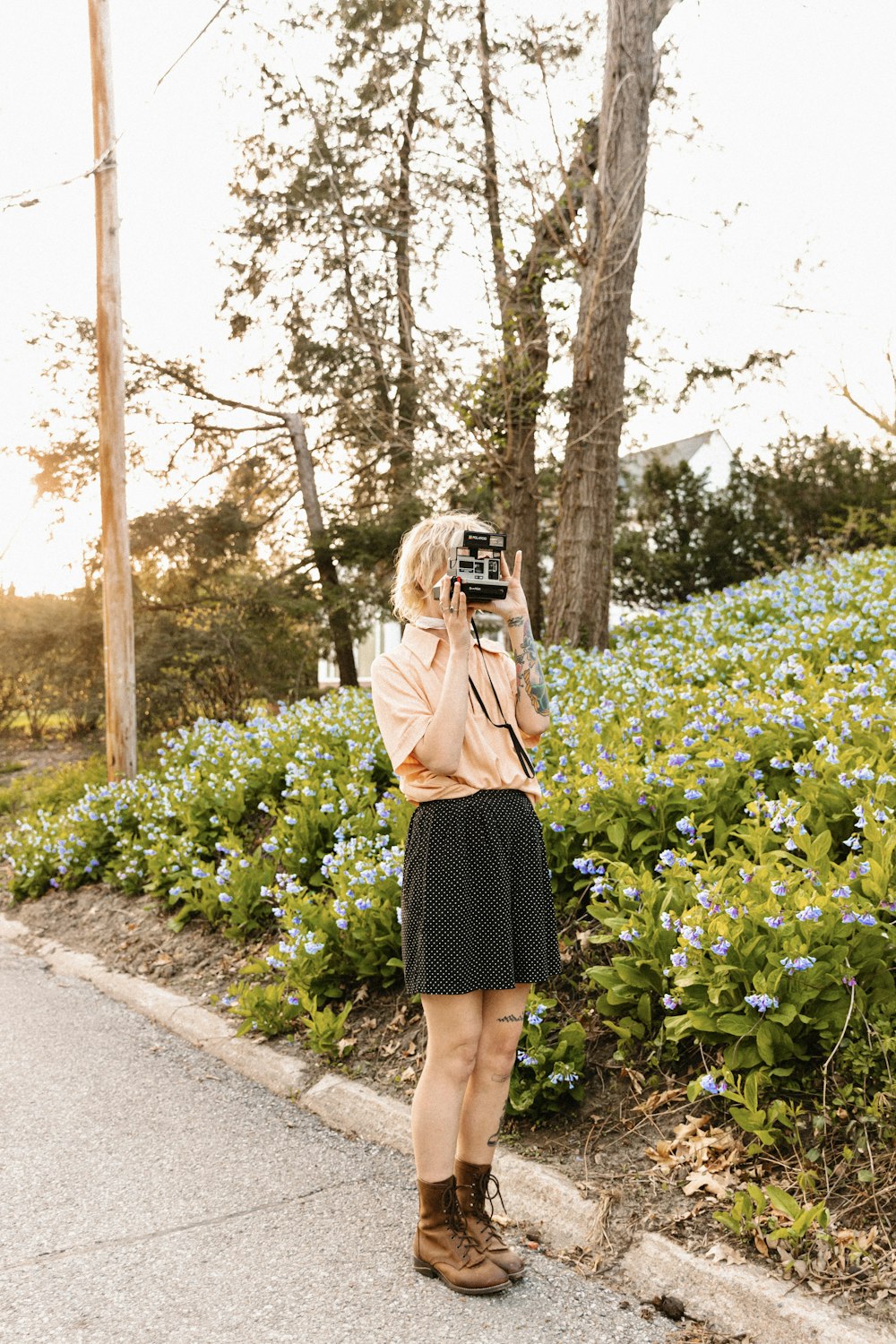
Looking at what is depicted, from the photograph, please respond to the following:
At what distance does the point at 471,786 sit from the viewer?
2824 millimetres

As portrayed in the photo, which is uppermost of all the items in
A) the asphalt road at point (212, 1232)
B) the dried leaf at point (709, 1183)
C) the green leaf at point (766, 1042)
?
the green leaf at point (766, 1042)

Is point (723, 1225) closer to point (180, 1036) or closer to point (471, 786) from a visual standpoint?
point (471, 786)

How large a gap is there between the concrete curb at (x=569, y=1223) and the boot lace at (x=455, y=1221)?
0.34 m

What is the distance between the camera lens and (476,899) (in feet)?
9.05

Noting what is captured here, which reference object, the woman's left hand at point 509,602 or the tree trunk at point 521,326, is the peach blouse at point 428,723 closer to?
the woman's left hand at point 509,602

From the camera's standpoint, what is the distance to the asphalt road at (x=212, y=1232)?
8.68ft

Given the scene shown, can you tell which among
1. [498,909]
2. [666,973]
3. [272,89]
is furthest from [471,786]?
[272,89]

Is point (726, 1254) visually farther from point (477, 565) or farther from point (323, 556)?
point (323, 556)

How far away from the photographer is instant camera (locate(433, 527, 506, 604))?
281 cm

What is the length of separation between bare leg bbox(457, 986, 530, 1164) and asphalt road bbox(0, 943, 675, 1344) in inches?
14.6

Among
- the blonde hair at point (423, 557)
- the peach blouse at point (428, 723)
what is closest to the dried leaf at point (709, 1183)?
the peach blouse at point (428, 723)

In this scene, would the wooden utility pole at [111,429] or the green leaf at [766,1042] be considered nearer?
the green leaf at [766,1042]

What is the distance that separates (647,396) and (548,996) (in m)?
11.1

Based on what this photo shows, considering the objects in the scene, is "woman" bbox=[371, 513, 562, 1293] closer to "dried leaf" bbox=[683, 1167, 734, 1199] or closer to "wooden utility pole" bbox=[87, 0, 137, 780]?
"dried leaf" bbox=[683, 1167, 734, 1199]
